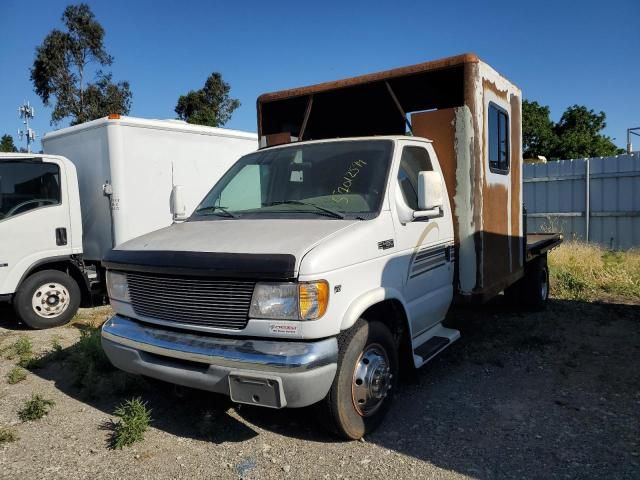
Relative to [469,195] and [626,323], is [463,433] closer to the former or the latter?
[469,195]

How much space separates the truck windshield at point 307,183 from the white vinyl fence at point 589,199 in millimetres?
10509

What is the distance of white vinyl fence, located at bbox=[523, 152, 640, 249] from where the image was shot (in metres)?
12.4

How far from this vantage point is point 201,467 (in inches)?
131

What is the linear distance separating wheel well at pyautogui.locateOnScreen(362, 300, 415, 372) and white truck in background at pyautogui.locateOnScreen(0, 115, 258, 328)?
3.55m

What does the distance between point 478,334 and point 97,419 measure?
Answer: 13.7 feet

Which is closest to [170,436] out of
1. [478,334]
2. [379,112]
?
[478,334]

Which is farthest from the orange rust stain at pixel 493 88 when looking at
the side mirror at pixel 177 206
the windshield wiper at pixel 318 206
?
the side mirror at pixel 177 206

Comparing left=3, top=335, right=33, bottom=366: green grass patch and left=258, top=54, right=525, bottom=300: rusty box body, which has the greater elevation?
left=258, top=54, right=525, bottom=300: rusty box body

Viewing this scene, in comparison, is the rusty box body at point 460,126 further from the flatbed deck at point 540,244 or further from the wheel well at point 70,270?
the wheel well at point 70,270

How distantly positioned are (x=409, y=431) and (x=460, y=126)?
2.64m

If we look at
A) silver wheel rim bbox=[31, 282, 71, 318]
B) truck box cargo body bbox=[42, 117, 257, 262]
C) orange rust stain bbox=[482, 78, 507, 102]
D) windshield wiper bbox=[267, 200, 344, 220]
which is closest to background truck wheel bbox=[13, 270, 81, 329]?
silver wheel rim bbox=[31, 282, 71, 318]

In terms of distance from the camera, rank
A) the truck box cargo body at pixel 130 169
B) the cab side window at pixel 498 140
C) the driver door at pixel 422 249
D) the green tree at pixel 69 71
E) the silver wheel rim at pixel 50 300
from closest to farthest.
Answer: the driver door at pixel 422 249
the cab side window at pixel 498 140
the silver wheel rim at pixel 50 300
the truck box cargo body at pixel 130 169
the green tree at pixel 69 71

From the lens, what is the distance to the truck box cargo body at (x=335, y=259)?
311 cm

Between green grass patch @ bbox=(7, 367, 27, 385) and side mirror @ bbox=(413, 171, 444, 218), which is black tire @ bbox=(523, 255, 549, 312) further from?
green grass patch @ bbox=(7, 367, 27, 385)
